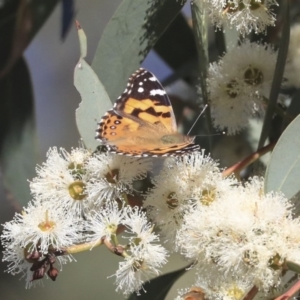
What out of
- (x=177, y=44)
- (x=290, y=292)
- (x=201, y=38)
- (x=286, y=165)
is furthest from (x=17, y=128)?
(x=290, y=292)

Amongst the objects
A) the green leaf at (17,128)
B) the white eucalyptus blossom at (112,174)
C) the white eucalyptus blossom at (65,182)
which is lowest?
the green leaf at (17,128)

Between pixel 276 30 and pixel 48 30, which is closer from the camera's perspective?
pixel 276 30

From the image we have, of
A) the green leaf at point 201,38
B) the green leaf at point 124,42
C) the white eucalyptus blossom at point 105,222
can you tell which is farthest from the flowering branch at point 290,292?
the green leaf at point 124,42

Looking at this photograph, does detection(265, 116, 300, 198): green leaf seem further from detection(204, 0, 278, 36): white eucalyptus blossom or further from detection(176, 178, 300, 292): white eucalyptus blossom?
detection(204, 0, 278, 36): white eucalyptus blossom

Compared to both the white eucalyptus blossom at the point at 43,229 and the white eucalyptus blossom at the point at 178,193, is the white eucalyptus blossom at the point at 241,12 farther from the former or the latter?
the white eucalyptus blossom at the point at 43,229

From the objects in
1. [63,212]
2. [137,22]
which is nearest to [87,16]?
[137,22]

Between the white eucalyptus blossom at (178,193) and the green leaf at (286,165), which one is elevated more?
the green leaf at (286,165)

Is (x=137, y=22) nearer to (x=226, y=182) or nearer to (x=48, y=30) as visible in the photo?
(x=226, y=182)

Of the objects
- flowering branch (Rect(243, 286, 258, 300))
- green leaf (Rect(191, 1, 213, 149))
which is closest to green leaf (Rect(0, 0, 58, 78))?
green leaf (Rect(191, 1, 213, 149))
